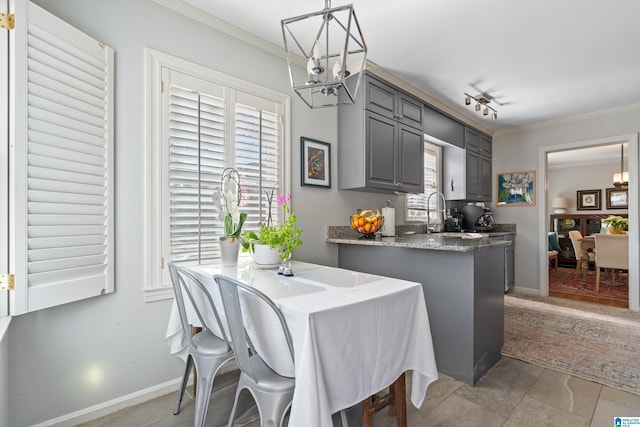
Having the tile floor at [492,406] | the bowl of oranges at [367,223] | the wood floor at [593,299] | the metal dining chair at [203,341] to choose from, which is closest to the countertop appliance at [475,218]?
the wood floor at [593,299]

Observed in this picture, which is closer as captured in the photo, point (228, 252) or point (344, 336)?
point (344, 336)

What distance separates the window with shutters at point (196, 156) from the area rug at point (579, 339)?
2536 mm

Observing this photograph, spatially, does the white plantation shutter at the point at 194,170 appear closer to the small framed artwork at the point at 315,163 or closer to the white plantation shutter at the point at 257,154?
the white plantation shutter at the point at 257,154

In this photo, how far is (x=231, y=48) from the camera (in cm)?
234

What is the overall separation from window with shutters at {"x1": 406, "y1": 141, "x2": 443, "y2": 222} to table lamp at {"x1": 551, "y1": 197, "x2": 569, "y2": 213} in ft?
17.2

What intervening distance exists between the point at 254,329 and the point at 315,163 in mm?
1872

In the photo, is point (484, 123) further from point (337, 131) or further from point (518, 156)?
point (337, 131)

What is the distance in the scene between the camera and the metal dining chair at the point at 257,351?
114 centimetres

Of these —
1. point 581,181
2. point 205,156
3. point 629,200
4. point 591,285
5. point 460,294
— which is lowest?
point 591,285

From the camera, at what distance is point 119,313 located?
1.83m

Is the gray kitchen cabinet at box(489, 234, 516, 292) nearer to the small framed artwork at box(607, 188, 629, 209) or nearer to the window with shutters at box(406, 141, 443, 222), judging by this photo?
the window with shutters at box(406, 141, 443, 222)

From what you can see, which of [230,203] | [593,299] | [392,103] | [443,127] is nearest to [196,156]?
[230,203]

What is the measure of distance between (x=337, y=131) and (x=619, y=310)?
4083 mm

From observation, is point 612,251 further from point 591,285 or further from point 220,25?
point 220,25
